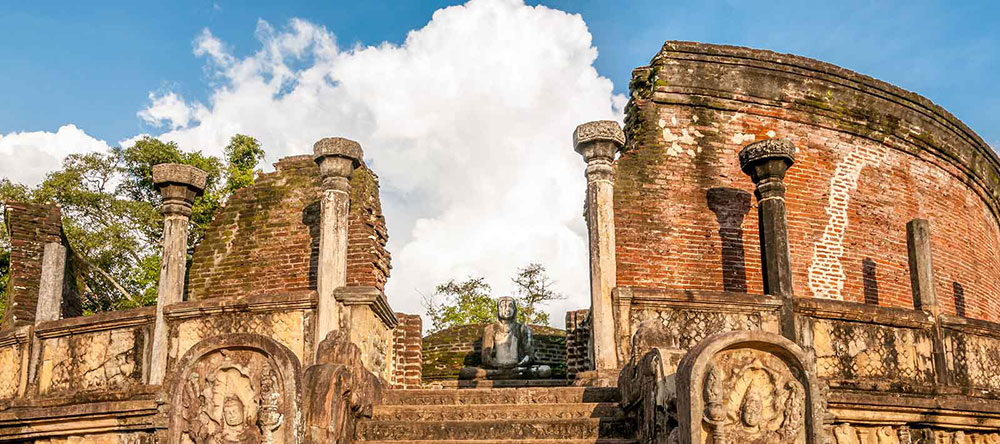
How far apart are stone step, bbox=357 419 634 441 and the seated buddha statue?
22.9 ft

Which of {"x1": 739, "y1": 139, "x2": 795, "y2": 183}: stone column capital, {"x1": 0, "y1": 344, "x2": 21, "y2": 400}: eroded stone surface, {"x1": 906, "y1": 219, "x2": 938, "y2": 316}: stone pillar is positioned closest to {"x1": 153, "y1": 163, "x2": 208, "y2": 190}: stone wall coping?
{"x1": 0, "y1": 344, "x2": 21, "y2": 400}: eroded stone surface

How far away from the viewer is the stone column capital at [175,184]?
10.8 metres

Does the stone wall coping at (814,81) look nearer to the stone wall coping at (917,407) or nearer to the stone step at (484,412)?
the stone wall coping at (917,407)

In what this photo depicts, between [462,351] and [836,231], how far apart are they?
6.57 metres

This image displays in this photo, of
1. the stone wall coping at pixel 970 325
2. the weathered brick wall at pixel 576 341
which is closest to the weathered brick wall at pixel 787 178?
the weathered brick wall at pixel 576 341

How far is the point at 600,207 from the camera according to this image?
417 inches

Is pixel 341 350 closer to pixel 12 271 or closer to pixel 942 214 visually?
pixel 12 271

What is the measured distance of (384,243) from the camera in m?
14.6

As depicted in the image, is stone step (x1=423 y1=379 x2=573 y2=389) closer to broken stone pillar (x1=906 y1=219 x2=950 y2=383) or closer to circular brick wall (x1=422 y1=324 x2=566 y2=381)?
circular brick wall (x1=422 y1=324 x2=566 y2=381)

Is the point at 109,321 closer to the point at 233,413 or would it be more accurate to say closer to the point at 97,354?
the point at 97,354

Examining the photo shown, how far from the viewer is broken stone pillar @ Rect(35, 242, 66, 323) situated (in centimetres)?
1198

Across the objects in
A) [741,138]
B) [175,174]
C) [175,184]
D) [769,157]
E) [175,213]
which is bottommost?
[175,213]

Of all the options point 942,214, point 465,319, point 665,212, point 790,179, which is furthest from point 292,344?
point 465,319

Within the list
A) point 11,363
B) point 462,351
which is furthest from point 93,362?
point 462,351
